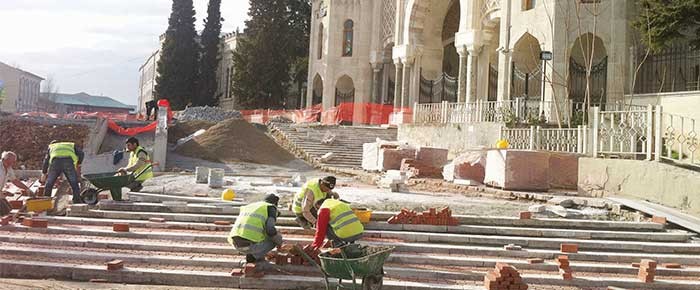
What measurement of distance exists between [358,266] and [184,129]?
21770 millimetres

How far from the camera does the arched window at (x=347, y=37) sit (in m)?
31.3

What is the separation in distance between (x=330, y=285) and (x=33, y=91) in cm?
4180

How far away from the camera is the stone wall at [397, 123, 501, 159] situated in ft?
54.1

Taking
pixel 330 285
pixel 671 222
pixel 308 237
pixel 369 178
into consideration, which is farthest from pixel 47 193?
pixel 671 222

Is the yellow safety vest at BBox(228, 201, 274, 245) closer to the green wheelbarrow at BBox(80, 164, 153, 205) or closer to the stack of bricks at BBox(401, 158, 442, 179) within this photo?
the green wheelbarrow at BBox(80, 164, 153, 205)

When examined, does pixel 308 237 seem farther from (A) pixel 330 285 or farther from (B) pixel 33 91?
(B) pixel 33 91

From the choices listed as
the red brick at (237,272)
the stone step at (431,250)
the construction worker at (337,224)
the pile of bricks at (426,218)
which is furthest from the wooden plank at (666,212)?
the red brick at (237,272)

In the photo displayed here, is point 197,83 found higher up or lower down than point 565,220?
higher up

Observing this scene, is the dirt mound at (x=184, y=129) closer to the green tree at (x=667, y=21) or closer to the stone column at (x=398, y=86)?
the stone column at (x=398, y=86)

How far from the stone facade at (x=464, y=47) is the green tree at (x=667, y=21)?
1.90 m

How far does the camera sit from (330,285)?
255 inches

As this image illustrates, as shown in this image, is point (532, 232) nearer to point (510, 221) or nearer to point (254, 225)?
point (510, 221)

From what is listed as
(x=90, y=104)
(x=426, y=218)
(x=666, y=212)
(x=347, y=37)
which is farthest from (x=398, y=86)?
(x=90, y=104)

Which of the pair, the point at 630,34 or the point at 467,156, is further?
the point at 630,34
